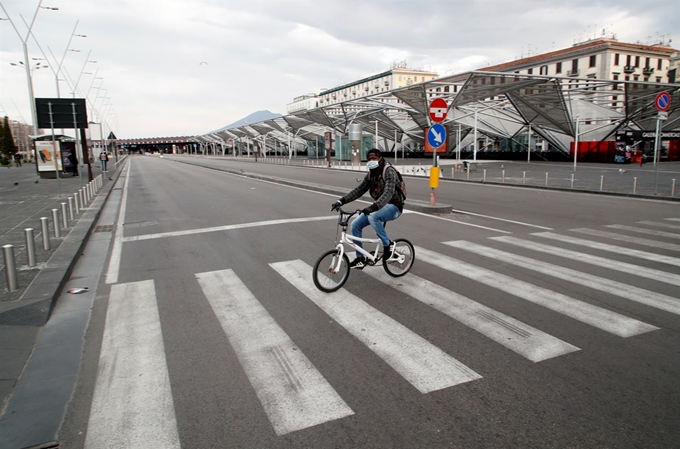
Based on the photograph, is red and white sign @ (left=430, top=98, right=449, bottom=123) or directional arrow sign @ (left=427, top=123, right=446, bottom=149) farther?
red and white sign @ (left=430, top=98, right=449, bottom=123)

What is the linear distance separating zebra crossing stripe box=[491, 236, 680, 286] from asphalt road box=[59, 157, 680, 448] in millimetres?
48

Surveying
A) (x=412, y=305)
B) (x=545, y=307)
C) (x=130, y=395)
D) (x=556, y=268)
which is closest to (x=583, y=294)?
(x=545, y=307)

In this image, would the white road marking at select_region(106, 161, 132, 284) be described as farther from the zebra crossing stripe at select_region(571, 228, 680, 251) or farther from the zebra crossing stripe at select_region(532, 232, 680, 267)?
the zebra crossing stripe at select_region(571, 228, 680, 251)

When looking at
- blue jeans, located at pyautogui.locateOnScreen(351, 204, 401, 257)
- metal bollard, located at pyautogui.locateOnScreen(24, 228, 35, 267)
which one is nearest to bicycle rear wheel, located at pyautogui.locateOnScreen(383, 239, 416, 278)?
blue jeans, located at pyautogui.locateOnScreen(351, 204, 401, 257)

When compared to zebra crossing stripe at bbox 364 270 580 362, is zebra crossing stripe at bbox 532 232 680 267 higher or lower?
higher

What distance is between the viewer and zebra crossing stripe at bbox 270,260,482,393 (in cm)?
375

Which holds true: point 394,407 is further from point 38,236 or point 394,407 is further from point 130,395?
point 38,236

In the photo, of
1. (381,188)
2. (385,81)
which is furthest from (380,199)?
(385,81)

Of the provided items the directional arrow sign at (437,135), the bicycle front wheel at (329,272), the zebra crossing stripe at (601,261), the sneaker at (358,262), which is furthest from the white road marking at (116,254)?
the directional arrow sign at (437,135)

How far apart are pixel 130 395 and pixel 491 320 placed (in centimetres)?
358

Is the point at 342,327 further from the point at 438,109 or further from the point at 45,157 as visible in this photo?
the point at 45,157

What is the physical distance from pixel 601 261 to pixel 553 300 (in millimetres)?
2470

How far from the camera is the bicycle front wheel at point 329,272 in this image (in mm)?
5945

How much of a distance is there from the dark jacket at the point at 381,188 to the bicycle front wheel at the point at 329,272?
0.80m
